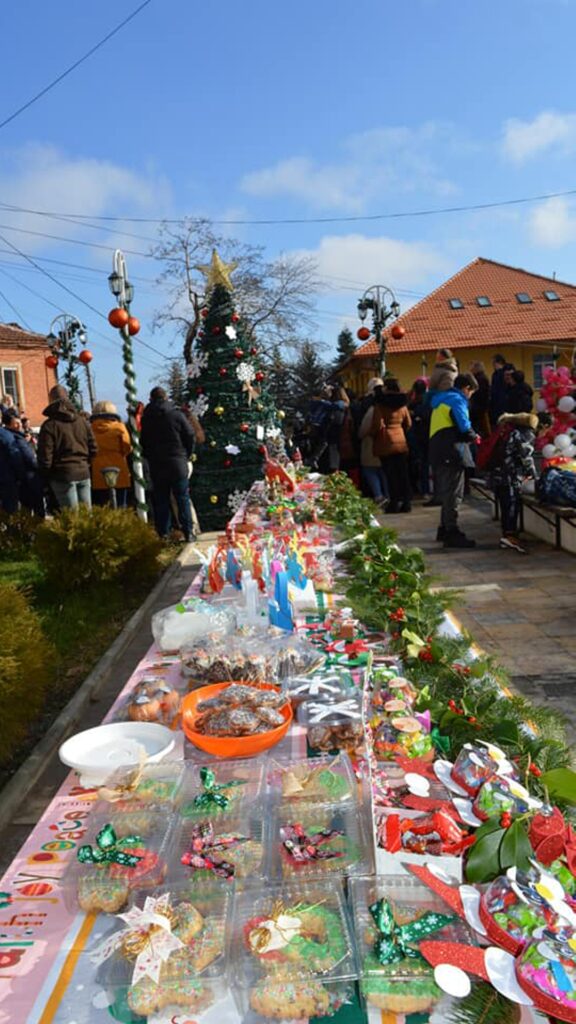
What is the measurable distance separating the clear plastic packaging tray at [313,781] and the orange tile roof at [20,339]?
3160 centimetres

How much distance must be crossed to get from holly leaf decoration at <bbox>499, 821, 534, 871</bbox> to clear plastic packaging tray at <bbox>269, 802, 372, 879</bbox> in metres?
0.23

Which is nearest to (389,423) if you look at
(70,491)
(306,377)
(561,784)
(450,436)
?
(450,436)

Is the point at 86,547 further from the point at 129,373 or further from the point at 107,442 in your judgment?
the point at 129,373

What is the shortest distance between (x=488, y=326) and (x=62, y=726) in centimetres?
2465

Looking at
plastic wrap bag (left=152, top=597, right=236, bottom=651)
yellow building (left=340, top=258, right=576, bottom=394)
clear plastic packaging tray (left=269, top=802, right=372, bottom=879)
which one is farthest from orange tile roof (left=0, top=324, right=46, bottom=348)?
clear plastic packaging tray (left=269, top=802, right=372, bottom=879)

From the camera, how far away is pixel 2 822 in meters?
2.87

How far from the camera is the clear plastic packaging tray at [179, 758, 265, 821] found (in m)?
1.36

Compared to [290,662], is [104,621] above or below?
below

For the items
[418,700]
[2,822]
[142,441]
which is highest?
[142,441]

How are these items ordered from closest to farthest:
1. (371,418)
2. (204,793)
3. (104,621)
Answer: (204,793) → (104,621) → (371,418)

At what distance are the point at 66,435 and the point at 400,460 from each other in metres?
4.02

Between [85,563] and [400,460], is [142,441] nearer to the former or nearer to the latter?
[85,563]

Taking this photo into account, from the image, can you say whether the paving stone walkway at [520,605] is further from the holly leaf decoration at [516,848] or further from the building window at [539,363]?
the building window at [539,363]

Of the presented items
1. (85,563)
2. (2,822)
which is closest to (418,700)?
(2,822)
